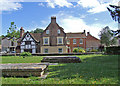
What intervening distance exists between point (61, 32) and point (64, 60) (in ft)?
68.4

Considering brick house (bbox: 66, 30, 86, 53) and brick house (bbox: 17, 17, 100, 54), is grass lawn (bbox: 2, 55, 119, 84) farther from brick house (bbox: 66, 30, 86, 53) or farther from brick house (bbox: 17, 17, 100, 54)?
brick house (bbox: 66, 30, 86, 53)

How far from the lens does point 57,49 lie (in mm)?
32438

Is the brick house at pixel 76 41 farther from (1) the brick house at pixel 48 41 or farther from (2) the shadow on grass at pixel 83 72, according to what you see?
(2) the shadow on grass at pixel 83 72

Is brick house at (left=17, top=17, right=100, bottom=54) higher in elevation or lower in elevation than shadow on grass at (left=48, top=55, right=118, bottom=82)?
higher

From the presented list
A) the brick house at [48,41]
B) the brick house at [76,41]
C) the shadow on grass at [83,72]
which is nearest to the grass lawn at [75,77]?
the shadow on grass at [83,72]

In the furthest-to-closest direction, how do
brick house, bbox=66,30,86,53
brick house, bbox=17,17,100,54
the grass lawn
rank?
1. brick house, bbox=66,30,86,53
2. brick house, bbox=17,17,100,54
3. the grass lawn

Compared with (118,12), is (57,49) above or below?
below

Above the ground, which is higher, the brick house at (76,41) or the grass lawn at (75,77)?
the brick house at (76,41)

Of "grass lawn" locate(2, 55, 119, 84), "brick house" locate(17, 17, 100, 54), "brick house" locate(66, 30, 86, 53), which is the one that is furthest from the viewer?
"brick house" locate(66, 30, 86, 53)

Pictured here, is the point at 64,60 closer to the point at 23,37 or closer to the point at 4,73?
the point at 4,73

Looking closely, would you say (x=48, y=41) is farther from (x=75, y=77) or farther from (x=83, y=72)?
(x=75, y=77)

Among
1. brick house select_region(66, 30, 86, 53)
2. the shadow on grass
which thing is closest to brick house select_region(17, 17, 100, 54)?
brick house select_region(66, 30, 86, 53)

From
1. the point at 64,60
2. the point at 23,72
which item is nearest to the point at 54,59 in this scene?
the point at 64,60

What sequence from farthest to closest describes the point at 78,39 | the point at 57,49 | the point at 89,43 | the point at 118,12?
the point at 89,43 < the point at 78,39 < the point at 57,49 < the point at 118,12
